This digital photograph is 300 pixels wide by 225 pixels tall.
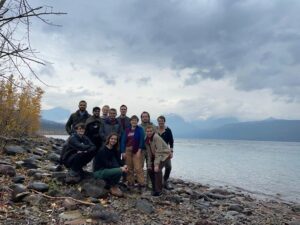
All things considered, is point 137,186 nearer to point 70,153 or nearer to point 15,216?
point 70,153

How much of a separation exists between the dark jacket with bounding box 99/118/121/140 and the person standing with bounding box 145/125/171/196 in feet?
3.29

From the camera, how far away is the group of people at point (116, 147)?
10.5 metres

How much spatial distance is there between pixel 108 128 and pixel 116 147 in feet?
3.58

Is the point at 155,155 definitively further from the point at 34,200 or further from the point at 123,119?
the point at 34,200

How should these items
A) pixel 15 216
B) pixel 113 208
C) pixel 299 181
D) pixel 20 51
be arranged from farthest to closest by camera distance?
pixel 299 181
pixel 113 208
pixel 15 216
pixel 20 51

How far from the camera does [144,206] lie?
9.31 m

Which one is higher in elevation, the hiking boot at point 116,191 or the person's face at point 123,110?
the person's face at point 123,110

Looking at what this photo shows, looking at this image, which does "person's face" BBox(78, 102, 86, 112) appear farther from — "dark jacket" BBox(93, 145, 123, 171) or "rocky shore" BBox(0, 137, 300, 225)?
"rocky shore" BBox(0, 137, 300, 225)

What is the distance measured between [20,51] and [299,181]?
1147 inches

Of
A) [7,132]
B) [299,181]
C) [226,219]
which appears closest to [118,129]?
Answer: [226,219]

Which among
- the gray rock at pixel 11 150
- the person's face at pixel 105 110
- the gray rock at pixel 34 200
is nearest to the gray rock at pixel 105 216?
the gray rock at pixel 34 200

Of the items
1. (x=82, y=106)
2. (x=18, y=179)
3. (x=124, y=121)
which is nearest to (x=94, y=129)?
(x=82, y=106)

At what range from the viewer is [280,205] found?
1677 cm

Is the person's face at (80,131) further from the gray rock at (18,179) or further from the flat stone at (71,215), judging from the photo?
the flat stone at (71,215)
